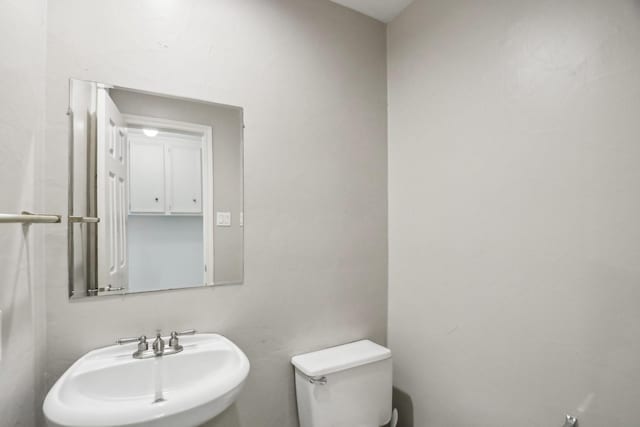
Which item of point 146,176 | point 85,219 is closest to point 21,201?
point 85,219

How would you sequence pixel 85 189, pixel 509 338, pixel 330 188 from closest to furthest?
pixel 85 189 → pixel 509 338 → pixel 330 188

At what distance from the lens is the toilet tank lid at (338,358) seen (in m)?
1.42

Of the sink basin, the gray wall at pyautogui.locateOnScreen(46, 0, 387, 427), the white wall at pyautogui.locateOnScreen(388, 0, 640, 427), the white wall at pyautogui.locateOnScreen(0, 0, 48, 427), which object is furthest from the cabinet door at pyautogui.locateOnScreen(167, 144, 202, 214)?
the white wall at pyautogui.locateOnScreen(388, 0, 640, 427)

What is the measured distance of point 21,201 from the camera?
0.94 metres

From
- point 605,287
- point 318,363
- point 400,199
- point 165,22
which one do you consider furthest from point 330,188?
point 605,287

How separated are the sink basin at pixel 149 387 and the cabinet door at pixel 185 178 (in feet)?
1.76

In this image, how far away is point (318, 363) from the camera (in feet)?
4.79

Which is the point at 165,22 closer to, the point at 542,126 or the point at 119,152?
the point at 119,152

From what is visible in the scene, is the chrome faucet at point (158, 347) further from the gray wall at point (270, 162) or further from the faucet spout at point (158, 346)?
the gray wall at point (270, 162)

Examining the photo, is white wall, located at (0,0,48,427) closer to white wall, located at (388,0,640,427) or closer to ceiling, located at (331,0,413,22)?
ceiling, located at (331,0,413,22)

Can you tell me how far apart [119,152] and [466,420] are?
184 cm

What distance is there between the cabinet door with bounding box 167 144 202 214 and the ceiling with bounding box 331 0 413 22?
112 centimetres

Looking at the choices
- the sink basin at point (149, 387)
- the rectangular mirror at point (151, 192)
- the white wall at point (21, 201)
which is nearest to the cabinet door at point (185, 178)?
the rectangular mirror at point (151, 192)

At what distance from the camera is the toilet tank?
140 centimetres
